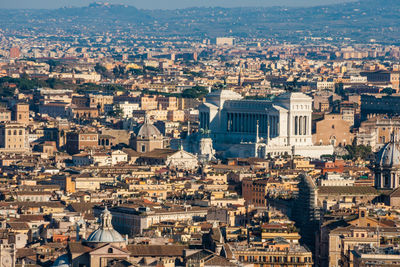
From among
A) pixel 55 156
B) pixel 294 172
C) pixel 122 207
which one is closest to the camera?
pixel 122 207

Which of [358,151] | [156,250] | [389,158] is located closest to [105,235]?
[156,250]

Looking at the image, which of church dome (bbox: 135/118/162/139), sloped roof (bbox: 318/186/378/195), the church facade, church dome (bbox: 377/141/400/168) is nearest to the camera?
sloped roof (bbox: 318/186/378/195)

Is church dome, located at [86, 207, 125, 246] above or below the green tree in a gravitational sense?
above

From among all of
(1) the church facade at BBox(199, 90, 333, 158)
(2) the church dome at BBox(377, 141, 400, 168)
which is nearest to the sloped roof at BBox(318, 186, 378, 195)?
(2) the church dome at BBox(377, 141, 400, 168)

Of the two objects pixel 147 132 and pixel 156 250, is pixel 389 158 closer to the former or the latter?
pixel 156 250

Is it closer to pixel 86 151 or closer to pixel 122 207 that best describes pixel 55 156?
pixel 86 151

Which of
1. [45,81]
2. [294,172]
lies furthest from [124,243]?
[45,81]

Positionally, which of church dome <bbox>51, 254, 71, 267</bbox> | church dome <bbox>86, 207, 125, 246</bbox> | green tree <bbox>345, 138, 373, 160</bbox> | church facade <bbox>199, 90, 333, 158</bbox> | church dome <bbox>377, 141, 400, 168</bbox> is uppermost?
church dome <bbox>86, 207, 125, 246</bbox>

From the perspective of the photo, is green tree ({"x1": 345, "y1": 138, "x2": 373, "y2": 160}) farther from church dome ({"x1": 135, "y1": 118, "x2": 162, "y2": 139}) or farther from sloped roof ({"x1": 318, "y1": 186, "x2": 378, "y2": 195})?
sloped roof ({"x1": 318, "y1": 186, "x2": 378, "y2": 195})

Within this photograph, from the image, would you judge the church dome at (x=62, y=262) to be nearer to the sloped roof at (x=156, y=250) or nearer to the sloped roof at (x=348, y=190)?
the sloped roof at (x=156, y=250)
